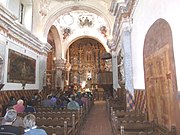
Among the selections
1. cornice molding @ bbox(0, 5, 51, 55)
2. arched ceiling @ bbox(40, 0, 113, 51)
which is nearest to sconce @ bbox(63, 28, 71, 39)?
arched ceiling @ bbox(40, 0, 113, 51)

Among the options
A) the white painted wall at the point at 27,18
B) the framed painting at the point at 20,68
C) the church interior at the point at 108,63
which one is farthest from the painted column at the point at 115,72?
the white painted wall at the point at 27,18

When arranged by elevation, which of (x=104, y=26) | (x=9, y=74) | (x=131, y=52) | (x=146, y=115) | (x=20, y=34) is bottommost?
(x=146, y=115)

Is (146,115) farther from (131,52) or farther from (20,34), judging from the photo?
(20,34)

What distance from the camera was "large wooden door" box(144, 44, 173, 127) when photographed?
3.16m

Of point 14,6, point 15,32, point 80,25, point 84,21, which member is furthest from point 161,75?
point 80,25

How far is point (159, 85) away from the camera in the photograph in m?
3.65

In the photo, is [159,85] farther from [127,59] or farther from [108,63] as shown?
[108,63]

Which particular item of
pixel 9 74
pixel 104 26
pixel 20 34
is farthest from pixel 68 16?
pixel 9 74

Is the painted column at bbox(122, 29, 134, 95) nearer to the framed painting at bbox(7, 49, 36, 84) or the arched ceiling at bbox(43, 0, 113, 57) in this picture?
the framed painting at bbox(7, 49, 36, 84)

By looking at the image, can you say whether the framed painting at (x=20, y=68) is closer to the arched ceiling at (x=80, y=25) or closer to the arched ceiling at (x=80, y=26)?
the arched ceiling at (x=80, y=26)

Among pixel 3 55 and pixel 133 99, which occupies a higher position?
pixel 3 55

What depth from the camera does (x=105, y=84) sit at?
43.7 ft

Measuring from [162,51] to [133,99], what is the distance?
128 inches

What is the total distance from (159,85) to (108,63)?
14.3 m
